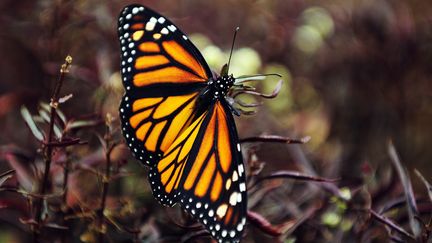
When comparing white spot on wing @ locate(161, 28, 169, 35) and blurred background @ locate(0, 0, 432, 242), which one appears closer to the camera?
white spot on wing @ locate(161, 28, 169, 35)

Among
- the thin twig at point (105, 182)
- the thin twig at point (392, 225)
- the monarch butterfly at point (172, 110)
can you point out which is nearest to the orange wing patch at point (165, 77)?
the monarch butterfly at point (172, 110)

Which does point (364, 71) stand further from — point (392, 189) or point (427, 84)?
point (392, 189)

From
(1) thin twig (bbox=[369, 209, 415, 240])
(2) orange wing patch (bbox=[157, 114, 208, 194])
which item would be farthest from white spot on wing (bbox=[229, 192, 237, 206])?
(1) thin twig (bbox=[369, 209, 415, 240])

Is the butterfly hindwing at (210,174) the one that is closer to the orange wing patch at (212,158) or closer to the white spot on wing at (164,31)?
the orange wing patch at (212,158)

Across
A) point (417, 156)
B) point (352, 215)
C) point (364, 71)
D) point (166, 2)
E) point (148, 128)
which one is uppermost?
point (166, 2)

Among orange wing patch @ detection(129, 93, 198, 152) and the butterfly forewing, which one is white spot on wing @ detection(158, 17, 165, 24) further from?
orange wing patch @ detection(129, 93, 198, 152)

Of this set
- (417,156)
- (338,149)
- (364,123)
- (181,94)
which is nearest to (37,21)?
(181,94)

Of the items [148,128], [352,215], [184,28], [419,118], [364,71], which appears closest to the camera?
[148,128]

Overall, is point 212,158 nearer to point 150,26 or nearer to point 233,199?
point 233,199

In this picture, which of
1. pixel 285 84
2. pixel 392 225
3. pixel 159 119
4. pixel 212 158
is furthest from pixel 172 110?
pixel 285 84
